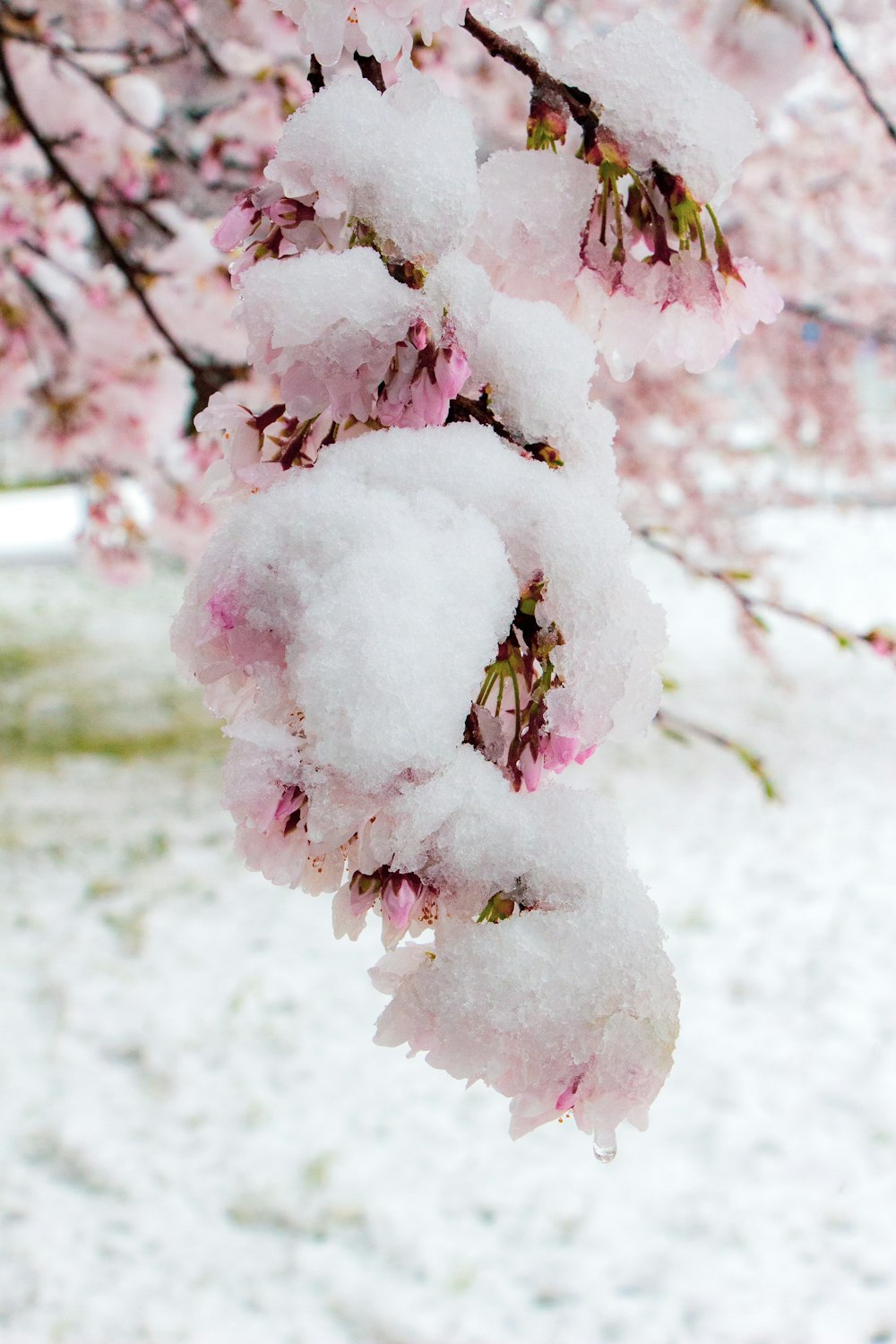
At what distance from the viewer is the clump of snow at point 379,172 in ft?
1.95

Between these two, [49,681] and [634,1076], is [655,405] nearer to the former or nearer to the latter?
[49,681]

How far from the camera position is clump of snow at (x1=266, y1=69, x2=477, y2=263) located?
1.95ft

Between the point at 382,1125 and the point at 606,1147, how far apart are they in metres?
2.26

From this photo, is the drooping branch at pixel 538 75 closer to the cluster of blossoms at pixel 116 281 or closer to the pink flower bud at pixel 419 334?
the pink flower bud at pixel 419 334

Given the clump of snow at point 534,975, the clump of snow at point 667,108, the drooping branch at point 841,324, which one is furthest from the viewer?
the drooping branch at point 841,324

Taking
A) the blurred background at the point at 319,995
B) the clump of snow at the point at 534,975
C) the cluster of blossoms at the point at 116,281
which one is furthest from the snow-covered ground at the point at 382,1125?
the clump of snow at the point at 534,975

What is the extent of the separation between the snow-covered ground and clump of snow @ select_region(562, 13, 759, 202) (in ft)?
6.88

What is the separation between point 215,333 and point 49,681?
4473mm

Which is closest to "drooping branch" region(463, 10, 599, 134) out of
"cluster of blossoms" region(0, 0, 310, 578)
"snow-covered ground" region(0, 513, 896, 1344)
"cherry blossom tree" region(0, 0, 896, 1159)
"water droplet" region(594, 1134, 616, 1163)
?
"cherry blossom tree" region(0, 0, 896, 1159)

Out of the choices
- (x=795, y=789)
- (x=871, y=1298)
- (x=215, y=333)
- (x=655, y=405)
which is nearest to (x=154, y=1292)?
(x=871, y=1298)

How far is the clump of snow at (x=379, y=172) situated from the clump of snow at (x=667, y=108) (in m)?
0.10

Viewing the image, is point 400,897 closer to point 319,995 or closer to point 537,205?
point 537,205

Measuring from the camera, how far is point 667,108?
0.64m

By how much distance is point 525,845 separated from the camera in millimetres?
563
